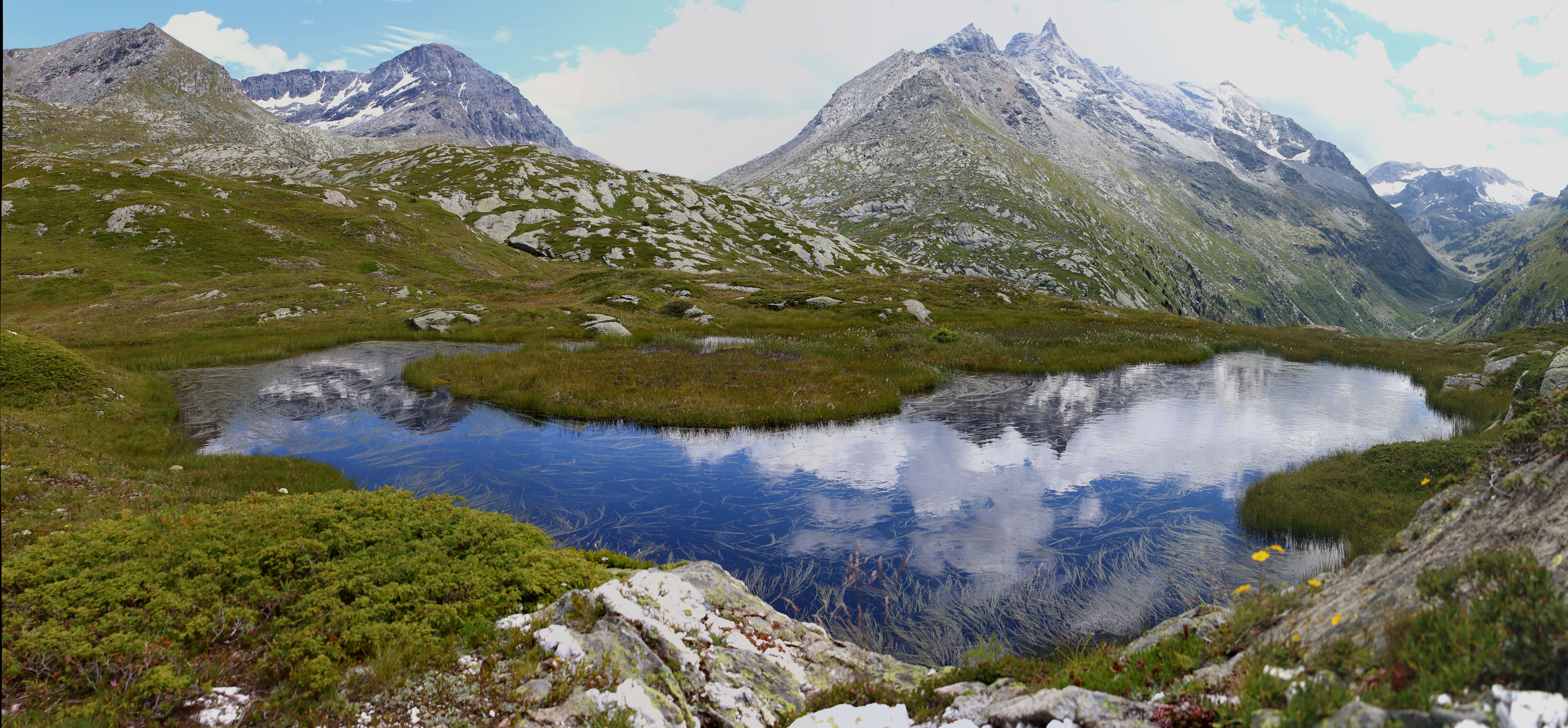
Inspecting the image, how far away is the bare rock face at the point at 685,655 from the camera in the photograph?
22.9 ft

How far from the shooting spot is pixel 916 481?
19.1 meters

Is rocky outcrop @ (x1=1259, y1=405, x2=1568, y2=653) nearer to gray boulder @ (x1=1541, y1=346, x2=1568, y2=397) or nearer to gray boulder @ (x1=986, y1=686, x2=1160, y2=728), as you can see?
gray boulder @ (x1=986, y1=686, x2=1160, y2=728)

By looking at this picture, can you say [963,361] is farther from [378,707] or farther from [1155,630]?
[378,707]

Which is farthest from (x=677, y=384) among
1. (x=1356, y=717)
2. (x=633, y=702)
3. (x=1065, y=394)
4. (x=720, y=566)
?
(x=1356, y=717)

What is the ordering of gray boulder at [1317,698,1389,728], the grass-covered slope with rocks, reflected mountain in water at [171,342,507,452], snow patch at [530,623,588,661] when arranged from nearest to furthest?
gray boulder at [1317,698,1389,728] → snow patch at [530,623,588,661] → reflected mountain in water at [171,342,507,452] → the grass-covered slope with rocks

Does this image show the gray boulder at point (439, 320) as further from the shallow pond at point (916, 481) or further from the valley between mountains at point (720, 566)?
the shallow pond at point (916, 481)

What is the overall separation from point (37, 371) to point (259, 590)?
20222 mm

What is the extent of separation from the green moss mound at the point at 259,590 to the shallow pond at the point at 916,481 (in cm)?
499

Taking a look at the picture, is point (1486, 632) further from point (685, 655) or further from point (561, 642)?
point (561, 642)

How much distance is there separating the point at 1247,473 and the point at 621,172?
150392 millimetres

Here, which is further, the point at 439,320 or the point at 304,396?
the point at 439,320

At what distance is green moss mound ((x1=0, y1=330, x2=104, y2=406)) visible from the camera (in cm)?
1819

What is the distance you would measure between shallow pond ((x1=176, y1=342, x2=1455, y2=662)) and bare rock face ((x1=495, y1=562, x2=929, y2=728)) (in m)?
1.79

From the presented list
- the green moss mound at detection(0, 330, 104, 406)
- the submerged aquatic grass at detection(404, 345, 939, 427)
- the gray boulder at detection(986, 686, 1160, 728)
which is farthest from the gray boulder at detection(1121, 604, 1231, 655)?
the green moss mound at detection(0, 330, 104, 406)
